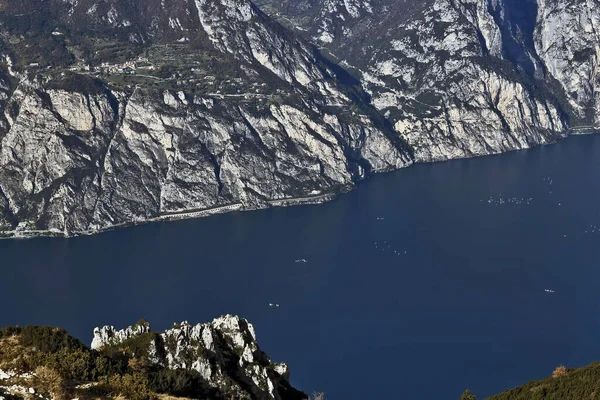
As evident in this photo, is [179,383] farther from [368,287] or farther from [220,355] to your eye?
[368,287]

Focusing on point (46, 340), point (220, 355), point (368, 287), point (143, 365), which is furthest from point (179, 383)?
point (368, 287)

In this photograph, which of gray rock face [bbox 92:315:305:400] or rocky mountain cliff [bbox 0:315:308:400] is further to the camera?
gray rock face [bbox 92:315:305:400]

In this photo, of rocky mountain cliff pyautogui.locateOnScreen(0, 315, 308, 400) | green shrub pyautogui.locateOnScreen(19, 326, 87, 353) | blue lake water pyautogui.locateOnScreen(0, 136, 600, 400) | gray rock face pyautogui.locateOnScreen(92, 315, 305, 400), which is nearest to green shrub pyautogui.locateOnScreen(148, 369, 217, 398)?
rocky mountain cliff pyautogui.locateOnScreen(0, 315, 308, 400)

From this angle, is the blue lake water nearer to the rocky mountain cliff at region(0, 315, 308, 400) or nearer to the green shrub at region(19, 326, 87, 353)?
the rocky mountain cliff at region(0, 315, 308, 400)

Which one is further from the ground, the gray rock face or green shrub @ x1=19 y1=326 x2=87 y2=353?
green shrub @ x1=19 y1=326 x2=87 y2=353

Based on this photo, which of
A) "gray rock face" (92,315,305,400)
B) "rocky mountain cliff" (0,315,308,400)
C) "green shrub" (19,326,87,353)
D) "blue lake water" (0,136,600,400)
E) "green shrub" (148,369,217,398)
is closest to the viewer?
"rocky mountain cliff" (0,315,308,400)

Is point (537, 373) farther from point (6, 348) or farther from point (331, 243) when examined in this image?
point (6, 348)

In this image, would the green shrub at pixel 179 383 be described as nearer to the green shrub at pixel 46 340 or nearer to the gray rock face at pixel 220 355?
the gray rock face at pixel 220 355

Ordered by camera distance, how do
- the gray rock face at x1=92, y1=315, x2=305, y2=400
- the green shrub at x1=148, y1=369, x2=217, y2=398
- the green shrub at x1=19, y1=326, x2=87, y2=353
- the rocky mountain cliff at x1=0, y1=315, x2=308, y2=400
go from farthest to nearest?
the gray rock face at x1=92, y1=315, x2=305, y2=400 < the green shrub at x1=19, y1=326, x2=87, y2=353 < the green shrub at x1=148, y1=369, x2=217, y2=398 < the rocky mountain cliff at x1=0, y1=315, x2=308, y2=400
